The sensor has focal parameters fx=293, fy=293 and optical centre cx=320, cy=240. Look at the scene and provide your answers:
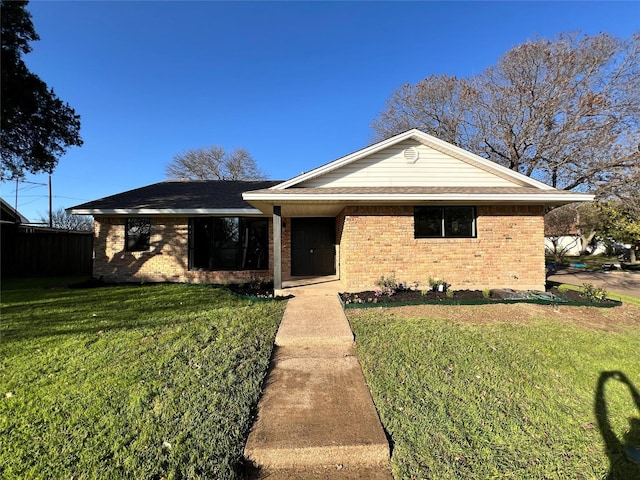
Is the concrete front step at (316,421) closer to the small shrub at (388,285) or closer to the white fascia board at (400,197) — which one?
the small shrub at (388,285)

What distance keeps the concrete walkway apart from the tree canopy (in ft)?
45.6

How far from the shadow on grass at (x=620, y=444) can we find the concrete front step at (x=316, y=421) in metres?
1.91

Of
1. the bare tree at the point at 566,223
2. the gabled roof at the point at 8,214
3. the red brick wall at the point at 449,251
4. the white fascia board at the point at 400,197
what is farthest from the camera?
the bare tree at the point at 566,223

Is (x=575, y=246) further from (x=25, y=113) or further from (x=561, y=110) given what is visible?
(x=25, y=113)

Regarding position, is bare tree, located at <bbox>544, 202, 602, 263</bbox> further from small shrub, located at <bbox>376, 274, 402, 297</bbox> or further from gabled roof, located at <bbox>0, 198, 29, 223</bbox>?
gabled roof, located at <bbox>0, 198, 29, 223</bbox>

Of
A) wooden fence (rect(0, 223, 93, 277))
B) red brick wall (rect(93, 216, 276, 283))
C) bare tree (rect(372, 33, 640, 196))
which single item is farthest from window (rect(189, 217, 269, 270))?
bare tree (rect(372, 33, 640, 196))

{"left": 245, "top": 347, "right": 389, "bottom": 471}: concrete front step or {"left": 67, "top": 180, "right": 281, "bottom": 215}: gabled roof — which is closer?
{"left": 245, "top": 347, "right": 389, "bottom": 471}: concrete front step

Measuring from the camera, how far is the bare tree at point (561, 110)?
1318cm

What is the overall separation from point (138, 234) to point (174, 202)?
1.64 metres

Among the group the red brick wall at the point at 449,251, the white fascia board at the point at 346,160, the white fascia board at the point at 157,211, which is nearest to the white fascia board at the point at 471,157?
the white fascia board at the point at 346,160

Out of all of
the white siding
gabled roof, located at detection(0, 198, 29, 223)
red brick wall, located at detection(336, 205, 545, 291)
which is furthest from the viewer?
gabled roof, located at detection(0, 198, 29, 223)

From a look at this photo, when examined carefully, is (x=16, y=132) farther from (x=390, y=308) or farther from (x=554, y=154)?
(x=554, y=154)

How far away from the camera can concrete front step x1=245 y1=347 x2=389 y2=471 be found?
2.50 metres

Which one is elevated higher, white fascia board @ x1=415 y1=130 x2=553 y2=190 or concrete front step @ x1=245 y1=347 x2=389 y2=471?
white fascia board @ x1=415 y1=130 x2=553 y2=190
